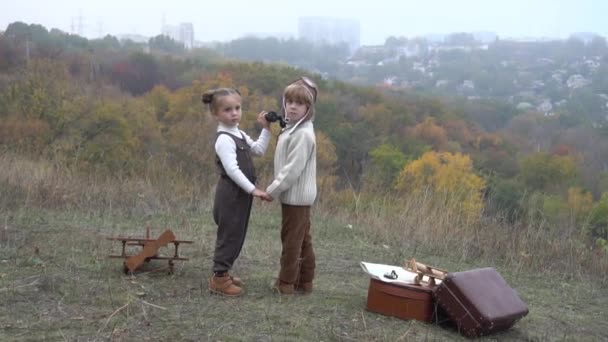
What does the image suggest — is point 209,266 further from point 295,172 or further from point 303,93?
point 303,93

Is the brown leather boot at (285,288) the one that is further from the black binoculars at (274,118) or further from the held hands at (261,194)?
Answer: the black binoculars at (274,118)

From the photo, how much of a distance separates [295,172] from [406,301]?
3.23ft

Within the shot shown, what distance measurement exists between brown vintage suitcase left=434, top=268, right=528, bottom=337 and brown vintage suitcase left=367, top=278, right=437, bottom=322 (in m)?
0.08

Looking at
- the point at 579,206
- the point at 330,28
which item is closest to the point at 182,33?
the point at 330,28

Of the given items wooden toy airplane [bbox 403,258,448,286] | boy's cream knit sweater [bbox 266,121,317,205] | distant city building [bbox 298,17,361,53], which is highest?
distant city building [bbox 298,17,361,53]

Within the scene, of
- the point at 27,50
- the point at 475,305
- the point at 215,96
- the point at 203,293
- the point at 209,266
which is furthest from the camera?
the point at 27,50

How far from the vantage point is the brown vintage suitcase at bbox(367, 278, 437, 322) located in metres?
4.34

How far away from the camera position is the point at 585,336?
15.1ft

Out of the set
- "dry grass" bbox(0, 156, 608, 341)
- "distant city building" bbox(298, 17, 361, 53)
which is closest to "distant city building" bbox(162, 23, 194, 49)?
"distant city building" bbox(298, 17, 361, 53)

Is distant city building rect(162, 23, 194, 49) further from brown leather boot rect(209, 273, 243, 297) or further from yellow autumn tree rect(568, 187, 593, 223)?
brown leather boot rect(209, 273, 243, 297)

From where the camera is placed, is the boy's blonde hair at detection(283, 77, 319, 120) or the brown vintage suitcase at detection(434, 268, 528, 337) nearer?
the brown vintage suitcase at detection(434, 268, 528, 337)

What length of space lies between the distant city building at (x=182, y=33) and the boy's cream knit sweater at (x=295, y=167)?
220ft

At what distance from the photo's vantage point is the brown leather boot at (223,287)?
4.58 m

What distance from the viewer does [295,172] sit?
441cm
